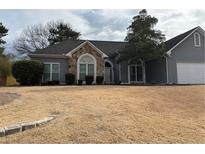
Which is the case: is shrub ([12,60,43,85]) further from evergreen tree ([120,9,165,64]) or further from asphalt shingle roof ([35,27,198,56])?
evergreen tree ([120,9,165,64])

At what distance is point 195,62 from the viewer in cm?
2495

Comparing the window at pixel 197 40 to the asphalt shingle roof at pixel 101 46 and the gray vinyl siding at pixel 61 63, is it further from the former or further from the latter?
the gray vinyl siding at pixel 61 63

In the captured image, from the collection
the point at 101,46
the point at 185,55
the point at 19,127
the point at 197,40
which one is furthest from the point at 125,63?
the point at 19,127

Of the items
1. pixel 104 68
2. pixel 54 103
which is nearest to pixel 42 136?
pixel 54 103

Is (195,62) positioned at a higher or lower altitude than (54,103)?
higher

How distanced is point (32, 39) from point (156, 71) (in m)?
24.4

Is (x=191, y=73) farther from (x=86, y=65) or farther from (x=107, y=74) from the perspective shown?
(x=86, y=65)

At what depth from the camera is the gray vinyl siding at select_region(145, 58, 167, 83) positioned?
24.8m

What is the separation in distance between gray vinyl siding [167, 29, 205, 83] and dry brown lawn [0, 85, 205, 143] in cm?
1363

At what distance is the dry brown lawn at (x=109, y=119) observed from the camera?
240 inches

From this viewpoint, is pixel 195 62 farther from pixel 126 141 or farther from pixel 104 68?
pixel 126 141

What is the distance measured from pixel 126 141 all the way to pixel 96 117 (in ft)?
5.80

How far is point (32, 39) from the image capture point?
4350 centimetres

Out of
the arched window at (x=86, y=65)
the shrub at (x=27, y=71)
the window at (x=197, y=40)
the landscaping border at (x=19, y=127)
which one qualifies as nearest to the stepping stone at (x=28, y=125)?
the landscaping border at (x=19, y=127)
